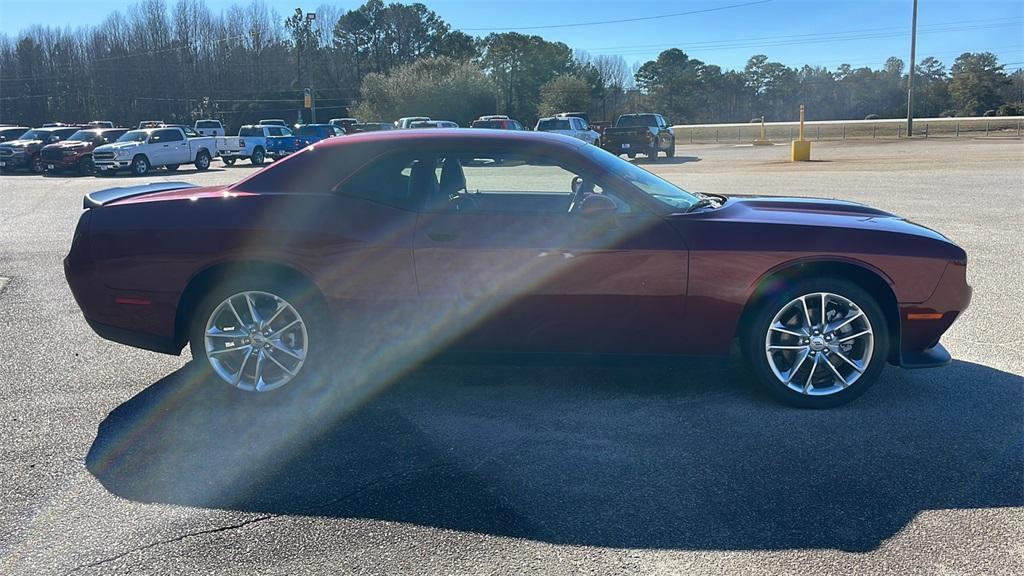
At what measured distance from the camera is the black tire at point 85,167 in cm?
2959

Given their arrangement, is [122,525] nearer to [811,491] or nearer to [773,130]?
[811,491]

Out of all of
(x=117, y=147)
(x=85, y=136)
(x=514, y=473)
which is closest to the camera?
(x=514, y=473)

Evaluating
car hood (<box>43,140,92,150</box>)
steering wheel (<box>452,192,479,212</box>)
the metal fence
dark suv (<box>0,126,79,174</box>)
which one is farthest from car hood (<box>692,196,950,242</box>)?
the metal fence

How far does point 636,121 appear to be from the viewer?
109ft

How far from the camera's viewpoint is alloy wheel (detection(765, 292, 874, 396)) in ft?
14.7

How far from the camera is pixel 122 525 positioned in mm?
3365

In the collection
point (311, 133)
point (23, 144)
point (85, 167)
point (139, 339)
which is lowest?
point (139, 339)

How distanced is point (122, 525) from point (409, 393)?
73.0 inches

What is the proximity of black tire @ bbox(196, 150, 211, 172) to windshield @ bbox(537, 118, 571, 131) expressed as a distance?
508 inches

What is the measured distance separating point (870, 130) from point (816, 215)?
59.2m

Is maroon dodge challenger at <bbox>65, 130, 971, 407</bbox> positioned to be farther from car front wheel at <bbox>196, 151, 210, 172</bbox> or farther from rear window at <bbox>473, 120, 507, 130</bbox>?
car front wheel at <bbox>196, 151, 210, 172</bbox>

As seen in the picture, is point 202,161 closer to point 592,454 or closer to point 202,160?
point 202,160

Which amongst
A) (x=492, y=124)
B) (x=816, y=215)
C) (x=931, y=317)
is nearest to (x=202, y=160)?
(x=492, y=124)

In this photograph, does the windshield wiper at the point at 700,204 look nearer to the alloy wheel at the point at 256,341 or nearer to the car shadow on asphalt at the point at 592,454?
the car shadow on asphalt at the point at 592,454
